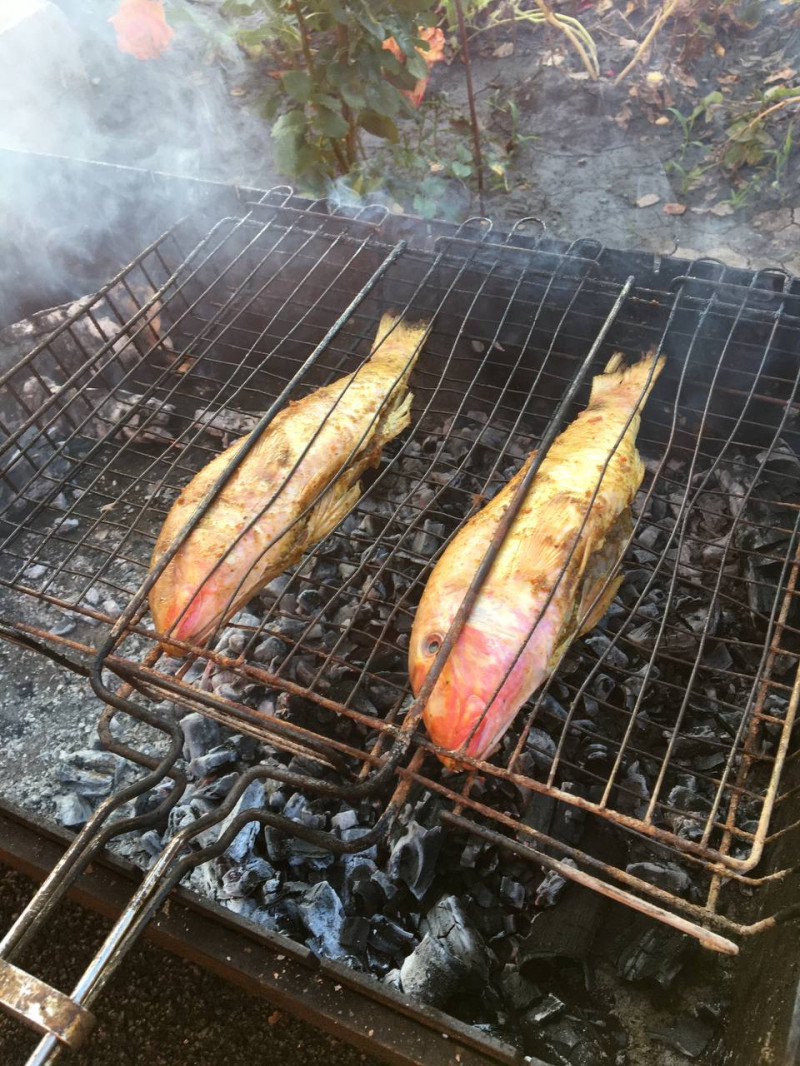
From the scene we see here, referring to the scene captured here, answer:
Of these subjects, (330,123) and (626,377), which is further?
(330,123)

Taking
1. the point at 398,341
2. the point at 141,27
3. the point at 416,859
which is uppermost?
the point at 141,27

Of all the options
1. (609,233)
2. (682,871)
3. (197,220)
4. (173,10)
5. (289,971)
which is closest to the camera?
(289,971)

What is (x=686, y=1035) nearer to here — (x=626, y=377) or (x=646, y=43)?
(x=626, y=377)

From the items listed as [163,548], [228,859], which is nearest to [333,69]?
[163,548]

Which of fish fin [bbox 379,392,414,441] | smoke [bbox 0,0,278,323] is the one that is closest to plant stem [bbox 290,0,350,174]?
smoke [bbox 0,0,278,323]

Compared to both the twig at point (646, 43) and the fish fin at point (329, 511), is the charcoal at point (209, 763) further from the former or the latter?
the twig at point (646, 43)

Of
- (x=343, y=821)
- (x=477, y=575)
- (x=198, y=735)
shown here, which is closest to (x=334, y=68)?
(x=477, y=575)

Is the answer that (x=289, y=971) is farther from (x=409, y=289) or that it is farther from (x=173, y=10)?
(x=173, y=10)
